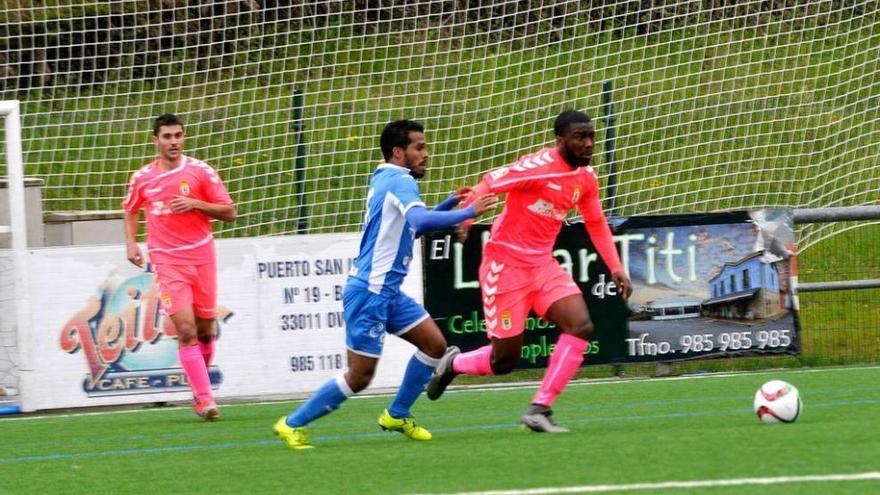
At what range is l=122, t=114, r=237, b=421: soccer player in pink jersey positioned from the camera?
1042cm

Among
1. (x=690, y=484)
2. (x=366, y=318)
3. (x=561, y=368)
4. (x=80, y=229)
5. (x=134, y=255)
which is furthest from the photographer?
(x=80, y=229)

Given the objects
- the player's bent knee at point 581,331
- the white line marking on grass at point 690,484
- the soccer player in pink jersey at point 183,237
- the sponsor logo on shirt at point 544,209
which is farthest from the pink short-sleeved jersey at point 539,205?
the white line marking on grass at point 690,484

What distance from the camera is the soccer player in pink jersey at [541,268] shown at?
8.60m

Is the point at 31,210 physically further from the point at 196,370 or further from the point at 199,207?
the point at 196,370

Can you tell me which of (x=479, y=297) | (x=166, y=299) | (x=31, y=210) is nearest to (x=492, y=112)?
(x=479, y=297)

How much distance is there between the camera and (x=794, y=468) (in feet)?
21.5

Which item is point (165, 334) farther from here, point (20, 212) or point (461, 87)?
point (461, 87)

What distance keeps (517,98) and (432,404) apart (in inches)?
167

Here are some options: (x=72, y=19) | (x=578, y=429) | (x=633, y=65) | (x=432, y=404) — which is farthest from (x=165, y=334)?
(x=633, y=65)

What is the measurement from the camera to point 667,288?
12.7 m

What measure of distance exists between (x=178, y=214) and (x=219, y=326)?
1.68m

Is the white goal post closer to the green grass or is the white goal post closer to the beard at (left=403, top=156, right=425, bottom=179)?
the green grass

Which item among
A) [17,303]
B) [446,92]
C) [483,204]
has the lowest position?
[17,303]

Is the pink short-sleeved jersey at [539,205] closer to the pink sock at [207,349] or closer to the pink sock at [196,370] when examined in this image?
the pink sock at [196,370]
